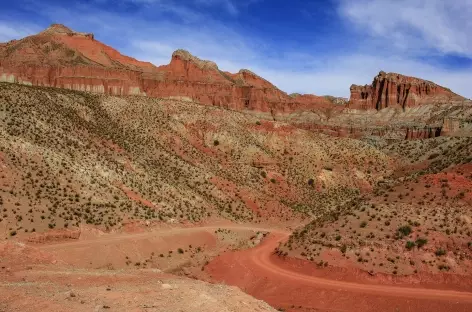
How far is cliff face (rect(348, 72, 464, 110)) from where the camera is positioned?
12356 cm

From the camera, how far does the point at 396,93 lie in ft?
422

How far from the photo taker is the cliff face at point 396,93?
12356cm

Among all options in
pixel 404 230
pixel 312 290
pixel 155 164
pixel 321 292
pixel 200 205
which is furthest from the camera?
pixel 155 164

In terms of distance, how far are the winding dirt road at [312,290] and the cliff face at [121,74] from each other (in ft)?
205

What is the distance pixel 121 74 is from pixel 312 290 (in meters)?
78.1

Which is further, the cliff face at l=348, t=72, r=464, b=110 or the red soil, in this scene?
the cliff face at l=348, t=72, r=464, b=110

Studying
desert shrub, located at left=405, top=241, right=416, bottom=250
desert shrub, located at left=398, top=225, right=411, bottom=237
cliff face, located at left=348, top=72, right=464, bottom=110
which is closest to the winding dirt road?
desert shrub, located at left=405, top=241, right=416, bottom=250

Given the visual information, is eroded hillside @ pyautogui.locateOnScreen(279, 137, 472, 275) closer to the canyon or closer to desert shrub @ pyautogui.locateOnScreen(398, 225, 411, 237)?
desert shrub @ pyautogui.locateOnScreen(398, 225, 411, 237)

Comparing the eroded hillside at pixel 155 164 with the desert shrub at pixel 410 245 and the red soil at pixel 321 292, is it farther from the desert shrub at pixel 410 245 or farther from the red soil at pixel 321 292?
the desert shrub at pixel 410 245

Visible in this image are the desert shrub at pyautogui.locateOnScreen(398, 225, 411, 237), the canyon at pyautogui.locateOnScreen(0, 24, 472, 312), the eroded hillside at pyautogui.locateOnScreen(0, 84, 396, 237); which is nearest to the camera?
the canyon at pyautogui.locateOnScreen(0, 24, 472, 312)

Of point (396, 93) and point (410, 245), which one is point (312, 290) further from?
point (396, 93)

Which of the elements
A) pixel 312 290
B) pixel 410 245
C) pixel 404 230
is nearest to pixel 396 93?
pixel 404 230

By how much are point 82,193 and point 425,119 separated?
94.9 meters

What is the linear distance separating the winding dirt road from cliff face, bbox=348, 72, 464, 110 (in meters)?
105
